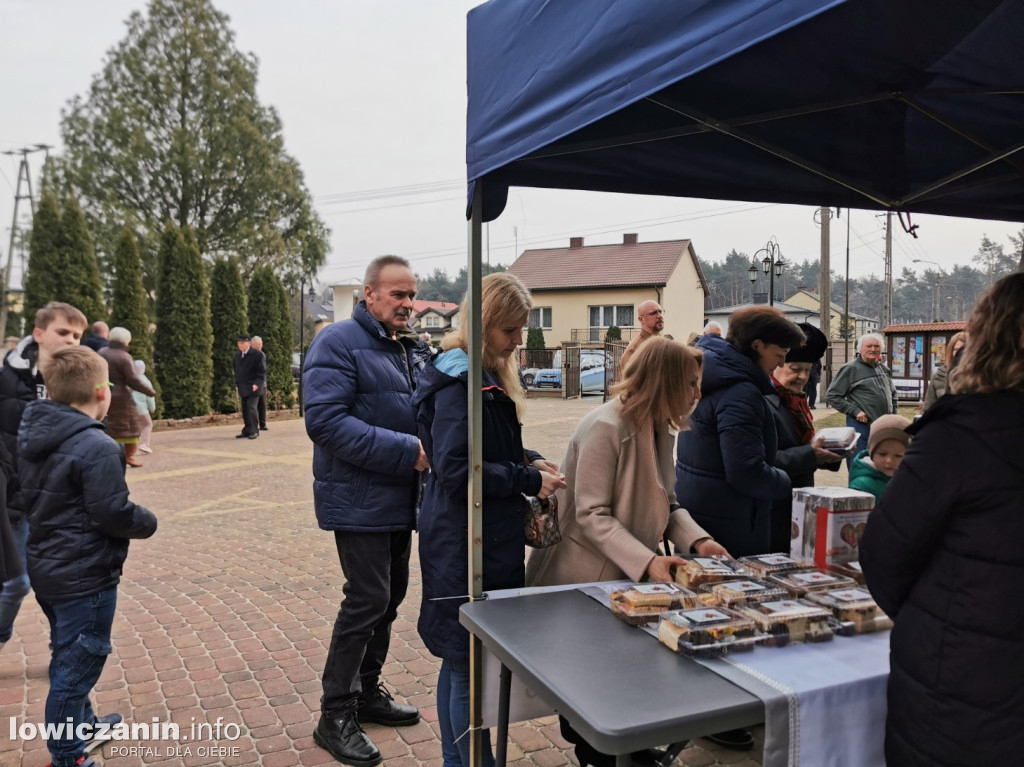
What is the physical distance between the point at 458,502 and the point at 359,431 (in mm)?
633

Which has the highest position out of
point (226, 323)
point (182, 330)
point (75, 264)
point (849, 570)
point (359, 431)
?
point (75, 264)

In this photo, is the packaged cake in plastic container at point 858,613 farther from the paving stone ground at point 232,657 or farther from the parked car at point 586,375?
the parked car at point 586,375

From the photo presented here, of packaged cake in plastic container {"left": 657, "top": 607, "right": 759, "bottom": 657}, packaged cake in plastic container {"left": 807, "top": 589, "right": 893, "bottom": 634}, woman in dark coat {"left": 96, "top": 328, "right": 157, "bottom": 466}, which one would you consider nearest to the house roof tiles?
woman in dark coat {"left": 96, "top": 328, "right": 157, "bottom": 466}

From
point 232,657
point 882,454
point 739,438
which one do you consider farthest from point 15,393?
point 882,454

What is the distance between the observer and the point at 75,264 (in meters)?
16.0

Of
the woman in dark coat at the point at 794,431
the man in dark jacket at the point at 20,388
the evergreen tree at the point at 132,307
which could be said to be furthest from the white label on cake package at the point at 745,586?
the evergreen tree at the point at 132,307

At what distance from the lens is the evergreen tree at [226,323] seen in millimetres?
18016

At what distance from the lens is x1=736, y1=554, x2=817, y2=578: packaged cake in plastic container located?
2230 millimetres

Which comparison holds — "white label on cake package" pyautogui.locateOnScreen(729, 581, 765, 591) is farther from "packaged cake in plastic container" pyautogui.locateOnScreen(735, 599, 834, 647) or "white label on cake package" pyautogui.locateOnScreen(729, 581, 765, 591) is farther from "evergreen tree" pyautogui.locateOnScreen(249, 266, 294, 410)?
"evergreen tree" pyautogui.locateOnScreen(249, 266, 294, 410)

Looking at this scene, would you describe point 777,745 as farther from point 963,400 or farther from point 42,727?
point 42,727

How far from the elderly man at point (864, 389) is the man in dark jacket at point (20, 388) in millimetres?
6753

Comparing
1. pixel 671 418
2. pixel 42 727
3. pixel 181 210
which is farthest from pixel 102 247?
pixel 671 418

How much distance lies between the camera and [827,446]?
10.3ft

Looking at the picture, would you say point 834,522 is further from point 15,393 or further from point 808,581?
point 15,393
